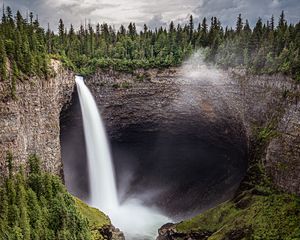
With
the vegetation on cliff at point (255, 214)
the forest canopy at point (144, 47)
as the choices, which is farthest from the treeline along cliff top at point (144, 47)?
the vegetation on cliff at point (255, 214)

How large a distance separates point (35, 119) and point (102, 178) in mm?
20045

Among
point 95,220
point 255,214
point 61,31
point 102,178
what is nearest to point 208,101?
point 102,178

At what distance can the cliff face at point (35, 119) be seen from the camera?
4166cm

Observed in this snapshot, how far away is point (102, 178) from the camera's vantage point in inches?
2562

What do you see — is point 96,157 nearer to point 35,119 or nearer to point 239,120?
point 35,119

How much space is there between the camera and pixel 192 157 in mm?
72500

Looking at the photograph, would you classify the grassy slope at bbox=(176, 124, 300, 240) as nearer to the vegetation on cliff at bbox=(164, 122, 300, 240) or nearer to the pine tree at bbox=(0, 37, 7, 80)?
the vegetation on cliff at bbox=(164, 122, 300, 240)

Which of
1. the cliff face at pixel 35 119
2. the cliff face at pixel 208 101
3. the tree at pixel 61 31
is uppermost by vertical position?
the tree at pixel 61 31

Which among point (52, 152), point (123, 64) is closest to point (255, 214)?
point (52, 152)

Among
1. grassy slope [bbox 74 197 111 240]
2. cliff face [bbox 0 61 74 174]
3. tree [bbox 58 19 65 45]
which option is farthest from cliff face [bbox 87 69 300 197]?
grassy slope [bbox 74 197 111 240]

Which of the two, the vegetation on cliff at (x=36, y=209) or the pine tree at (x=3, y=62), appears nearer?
the vegetation on cliff at (x=36, y=209)

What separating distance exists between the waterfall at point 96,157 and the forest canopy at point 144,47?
19.0 ft

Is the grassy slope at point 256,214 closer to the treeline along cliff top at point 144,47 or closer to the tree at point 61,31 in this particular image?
the treeline along cliff top at point 144,47

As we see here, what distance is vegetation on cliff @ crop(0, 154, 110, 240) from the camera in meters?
37.6
